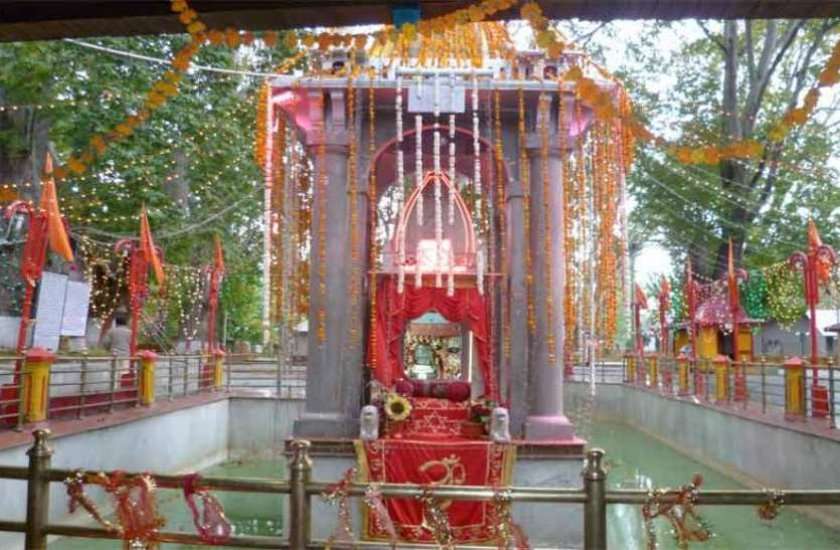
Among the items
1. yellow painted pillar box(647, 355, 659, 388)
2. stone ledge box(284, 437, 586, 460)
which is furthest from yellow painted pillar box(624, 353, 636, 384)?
stone ledge box(284, 437, 586, 460)

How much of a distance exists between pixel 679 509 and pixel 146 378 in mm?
11574

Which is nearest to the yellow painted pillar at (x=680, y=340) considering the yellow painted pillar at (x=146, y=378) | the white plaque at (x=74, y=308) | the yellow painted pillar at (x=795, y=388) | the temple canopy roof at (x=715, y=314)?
the temple canopy roof at (x=715, y=314)

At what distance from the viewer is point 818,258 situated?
13.7 m

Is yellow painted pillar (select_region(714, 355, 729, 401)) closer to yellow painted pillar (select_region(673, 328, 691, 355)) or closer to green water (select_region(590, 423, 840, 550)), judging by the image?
green water (select_region(590, 423, 840, 550))

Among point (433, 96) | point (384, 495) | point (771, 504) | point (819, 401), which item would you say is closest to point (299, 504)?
A: point (384, 495)

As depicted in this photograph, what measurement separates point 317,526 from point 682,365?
43.7 feet

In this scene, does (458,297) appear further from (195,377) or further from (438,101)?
(195,377)

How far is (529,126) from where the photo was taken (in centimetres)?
1030

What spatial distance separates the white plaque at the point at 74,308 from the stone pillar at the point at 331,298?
4.02m

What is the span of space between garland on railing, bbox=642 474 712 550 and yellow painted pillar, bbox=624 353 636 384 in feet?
71.3

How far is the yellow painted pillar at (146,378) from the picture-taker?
46.2 feet

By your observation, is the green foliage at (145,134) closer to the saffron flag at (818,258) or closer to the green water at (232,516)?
the green water at (232,516)

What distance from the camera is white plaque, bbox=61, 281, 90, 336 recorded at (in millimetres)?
11633

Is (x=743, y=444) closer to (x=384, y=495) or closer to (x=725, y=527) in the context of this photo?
(x=725, y=527)
